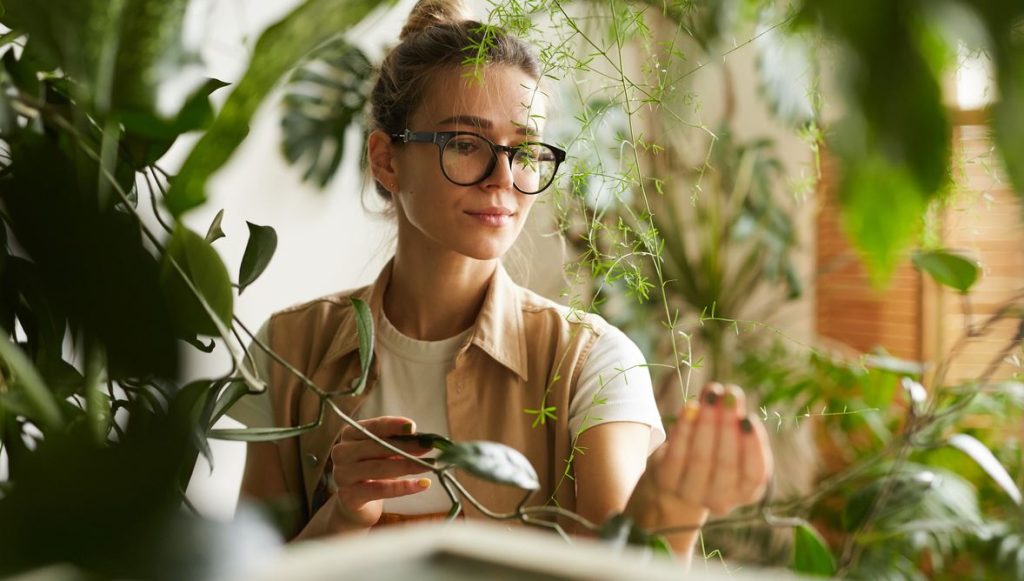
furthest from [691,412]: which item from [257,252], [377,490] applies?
[377,490]

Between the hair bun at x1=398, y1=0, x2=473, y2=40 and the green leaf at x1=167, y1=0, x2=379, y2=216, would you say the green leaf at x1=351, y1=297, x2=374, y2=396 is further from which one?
the hair bun at x1=398, y1=0, x2=473, y2=40

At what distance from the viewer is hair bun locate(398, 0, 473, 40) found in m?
1.25

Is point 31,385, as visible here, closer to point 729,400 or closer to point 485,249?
point 729,400

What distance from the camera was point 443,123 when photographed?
1122mm

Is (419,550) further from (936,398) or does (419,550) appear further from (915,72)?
(936,398)

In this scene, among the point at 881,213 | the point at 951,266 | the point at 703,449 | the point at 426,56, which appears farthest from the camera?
the point at 426,56

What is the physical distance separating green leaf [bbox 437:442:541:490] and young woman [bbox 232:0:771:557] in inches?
14.2

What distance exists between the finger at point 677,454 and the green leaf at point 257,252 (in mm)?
317

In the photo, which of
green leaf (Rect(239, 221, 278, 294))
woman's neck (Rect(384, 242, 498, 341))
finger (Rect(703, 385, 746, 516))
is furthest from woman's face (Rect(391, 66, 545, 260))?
finger (Rect(703, 385, 746, 516))

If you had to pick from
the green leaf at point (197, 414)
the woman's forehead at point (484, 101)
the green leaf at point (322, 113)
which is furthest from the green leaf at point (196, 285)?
the green leaf at point (322, 113)

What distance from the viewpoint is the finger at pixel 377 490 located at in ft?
2.60

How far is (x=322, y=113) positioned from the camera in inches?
98.7

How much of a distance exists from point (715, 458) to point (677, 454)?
0.06 feet

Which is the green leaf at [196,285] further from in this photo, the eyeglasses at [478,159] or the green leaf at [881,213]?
the eyeglasses at [478,159]
